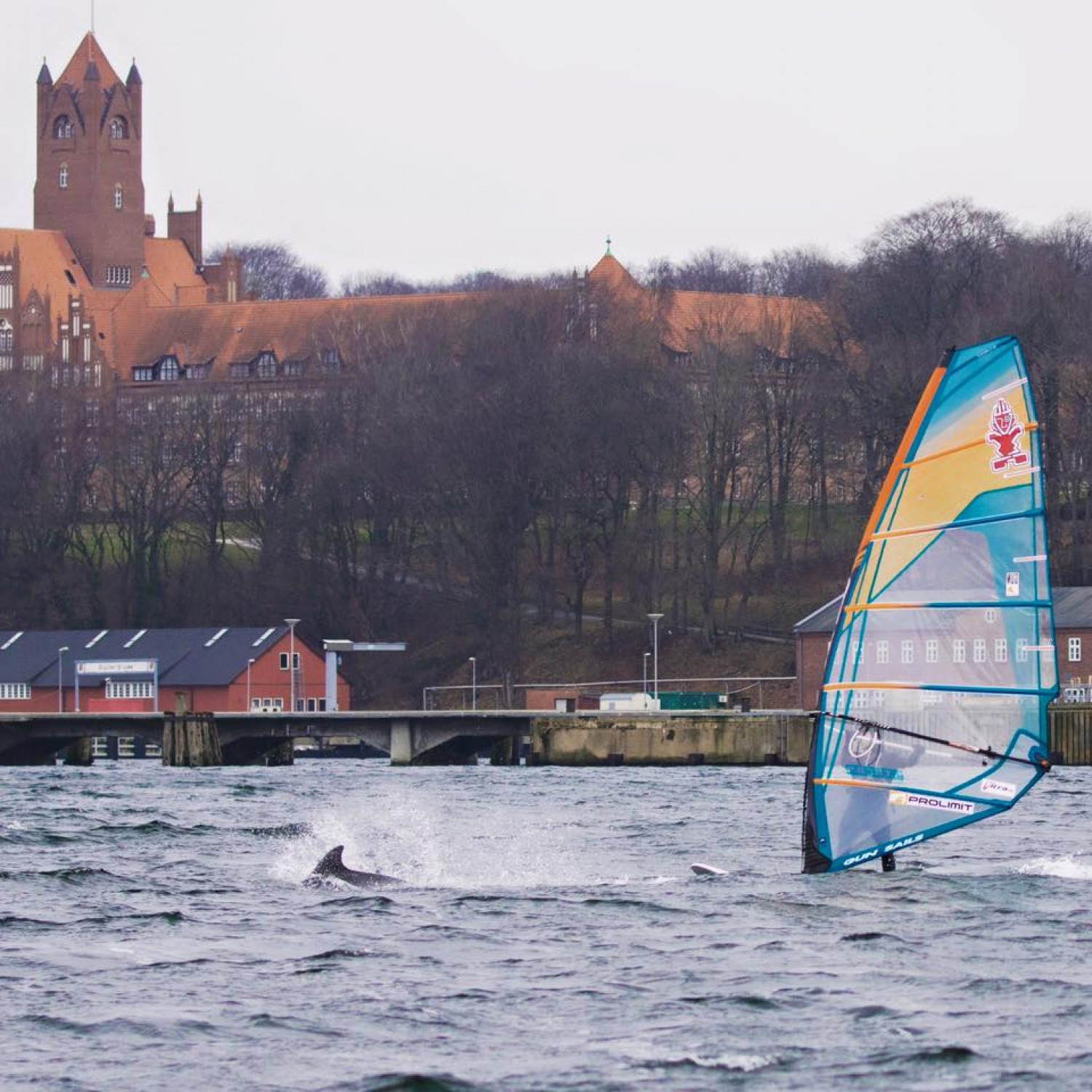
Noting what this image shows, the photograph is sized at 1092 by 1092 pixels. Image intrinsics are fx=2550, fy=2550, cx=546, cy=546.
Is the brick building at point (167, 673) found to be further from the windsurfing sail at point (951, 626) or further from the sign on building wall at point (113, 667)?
the windsurfing sail at point (951, 626)

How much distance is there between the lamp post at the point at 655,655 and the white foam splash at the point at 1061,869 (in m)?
57.8

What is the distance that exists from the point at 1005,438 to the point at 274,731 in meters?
61.1

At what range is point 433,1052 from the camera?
2030cm

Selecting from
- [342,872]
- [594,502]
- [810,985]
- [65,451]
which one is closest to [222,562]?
[65,451]

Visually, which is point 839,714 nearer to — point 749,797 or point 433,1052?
point 433,1052

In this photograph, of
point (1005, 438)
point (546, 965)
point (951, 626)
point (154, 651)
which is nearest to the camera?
point (546, 965)

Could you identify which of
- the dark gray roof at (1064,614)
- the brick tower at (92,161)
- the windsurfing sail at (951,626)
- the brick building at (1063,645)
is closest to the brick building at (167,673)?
the brick building at (1063,645)

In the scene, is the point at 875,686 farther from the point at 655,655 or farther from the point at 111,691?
the point at 111,691

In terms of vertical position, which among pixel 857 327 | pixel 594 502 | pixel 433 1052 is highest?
pixel 857 327

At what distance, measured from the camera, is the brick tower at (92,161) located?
550 ft

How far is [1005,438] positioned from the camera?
25.6 m

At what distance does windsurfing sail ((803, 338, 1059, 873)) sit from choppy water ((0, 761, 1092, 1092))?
1.57 m

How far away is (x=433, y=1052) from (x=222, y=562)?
99014 mm

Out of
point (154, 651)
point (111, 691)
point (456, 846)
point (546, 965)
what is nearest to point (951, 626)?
point (546, 965)
